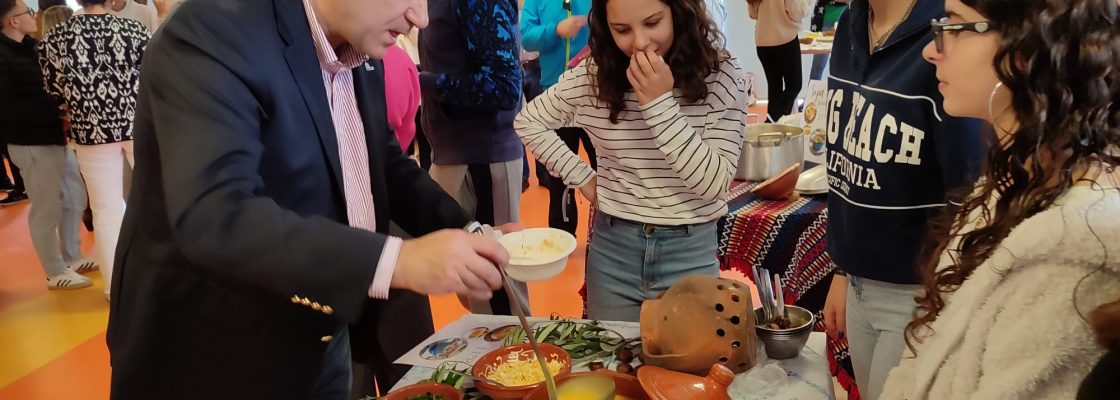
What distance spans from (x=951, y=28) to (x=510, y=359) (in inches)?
34.6

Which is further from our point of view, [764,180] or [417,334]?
[764,180]

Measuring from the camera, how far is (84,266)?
14.0 ft

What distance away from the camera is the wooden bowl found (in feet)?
7.76

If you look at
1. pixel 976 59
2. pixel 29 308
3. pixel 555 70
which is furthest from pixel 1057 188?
pixel 29 308

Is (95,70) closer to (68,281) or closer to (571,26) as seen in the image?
(68,281)

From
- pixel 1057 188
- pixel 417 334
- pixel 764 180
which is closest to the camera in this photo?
pixel 1057 188

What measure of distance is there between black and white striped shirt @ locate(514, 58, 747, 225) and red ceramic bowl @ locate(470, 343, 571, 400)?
0.51 metres

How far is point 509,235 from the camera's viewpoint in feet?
5.93

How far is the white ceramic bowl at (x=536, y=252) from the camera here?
162 cm

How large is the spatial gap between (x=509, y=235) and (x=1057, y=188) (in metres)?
1.16

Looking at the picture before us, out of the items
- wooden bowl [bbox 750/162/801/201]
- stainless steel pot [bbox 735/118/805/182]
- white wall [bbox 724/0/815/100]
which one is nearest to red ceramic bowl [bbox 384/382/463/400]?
wooden bowl [bbox 750/162/801/201]

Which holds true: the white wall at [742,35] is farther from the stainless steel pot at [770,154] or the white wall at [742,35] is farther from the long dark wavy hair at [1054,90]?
the long dark wavy hair at [1054,90]

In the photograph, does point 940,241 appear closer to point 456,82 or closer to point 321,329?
point 321,329

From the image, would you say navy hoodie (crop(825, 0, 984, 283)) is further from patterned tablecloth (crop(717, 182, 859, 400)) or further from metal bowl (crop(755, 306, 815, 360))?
patterned tablecloth (crop(717, 182, 859, 400))
